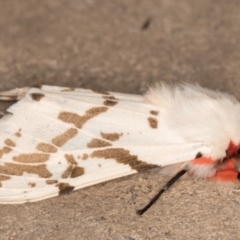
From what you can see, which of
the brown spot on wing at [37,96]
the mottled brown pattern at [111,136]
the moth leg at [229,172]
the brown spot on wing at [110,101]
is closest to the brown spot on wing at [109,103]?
the brown spot on wing at [110,101]

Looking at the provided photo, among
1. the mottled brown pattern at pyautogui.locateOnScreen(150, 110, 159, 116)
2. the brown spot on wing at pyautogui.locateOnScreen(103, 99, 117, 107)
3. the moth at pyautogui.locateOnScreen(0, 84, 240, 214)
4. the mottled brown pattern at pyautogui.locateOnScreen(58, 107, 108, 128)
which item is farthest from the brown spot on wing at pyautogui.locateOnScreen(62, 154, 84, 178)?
the mottled brown pattern at pyautogui.locateOnScreen(150, 110, 159, 116)

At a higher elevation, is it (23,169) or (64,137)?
(64,137)

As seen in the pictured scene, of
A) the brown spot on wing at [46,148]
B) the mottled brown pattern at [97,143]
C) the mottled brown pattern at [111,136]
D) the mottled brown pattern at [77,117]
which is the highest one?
the mottled brown pattern at [77,117]

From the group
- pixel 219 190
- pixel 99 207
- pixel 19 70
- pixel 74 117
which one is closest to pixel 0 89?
pixel 19 70

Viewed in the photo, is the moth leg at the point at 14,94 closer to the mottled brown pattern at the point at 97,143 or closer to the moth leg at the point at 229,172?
the mottled brown pattern at the point at 97,143

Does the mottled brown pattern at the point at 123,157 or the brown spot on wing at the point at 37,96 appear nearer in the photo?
the mottled brown pattern at the point at 123,157

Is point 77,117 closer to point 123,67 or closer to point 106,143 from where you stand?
point 106,143

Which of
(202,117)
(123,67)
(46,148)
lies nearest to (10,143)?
(46,148)
